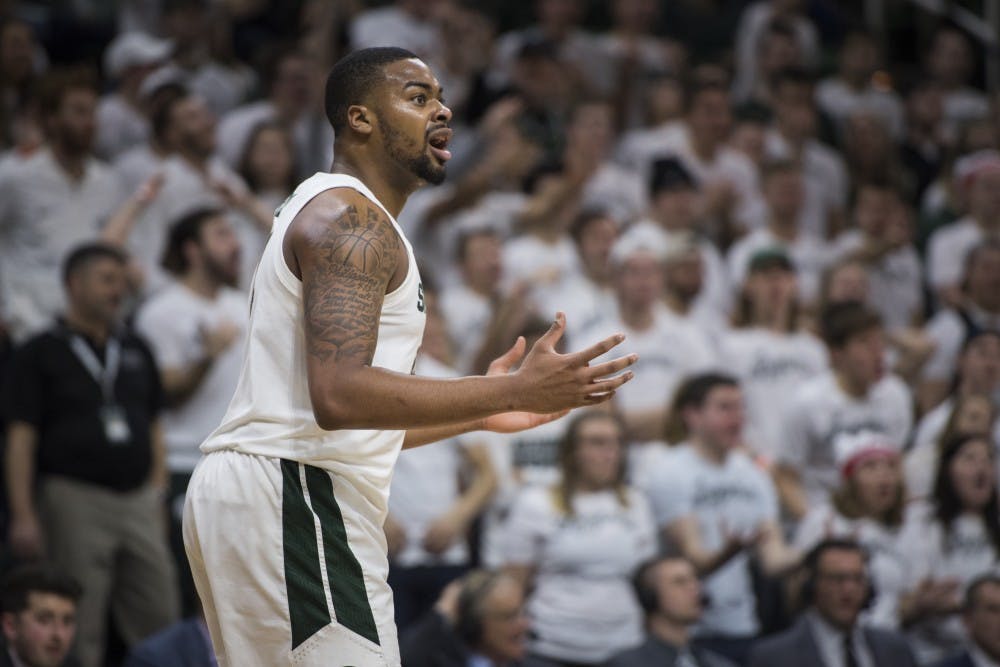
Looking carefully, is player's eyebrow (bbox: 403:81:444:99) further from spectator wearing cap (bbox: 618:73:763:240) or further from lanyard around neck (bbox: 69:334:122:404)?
spectator wearing cap (bbox: 618:73:763:240)

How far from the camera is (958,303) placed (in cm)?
1018

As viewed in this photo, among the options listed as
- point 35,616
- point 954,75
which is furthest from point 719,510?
point 954,75

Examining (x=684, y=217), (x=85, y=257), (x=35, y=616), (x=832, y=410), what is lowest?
(x=35, y=616)

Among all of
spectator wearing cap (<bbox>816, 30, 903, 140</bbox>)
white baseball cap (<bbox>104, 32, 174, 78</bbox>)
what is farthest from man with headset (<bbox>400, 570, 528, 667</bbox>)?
spectator wearing cap (<bbox>816, 30, 903, 140</bbox>)

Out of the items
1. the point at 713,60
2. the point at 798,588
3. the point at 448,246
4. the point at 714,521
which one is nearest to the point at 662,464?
the point at 714,521

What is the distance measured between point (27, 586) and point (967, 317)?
643cm

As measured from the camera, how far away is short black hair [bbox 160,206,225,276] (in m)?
8.16

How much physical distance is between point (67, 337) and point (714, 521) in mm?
3465

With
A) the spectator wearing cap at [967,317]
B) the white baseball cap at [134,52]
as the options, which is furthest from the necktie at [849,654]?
the white baseball cap at [134,52]

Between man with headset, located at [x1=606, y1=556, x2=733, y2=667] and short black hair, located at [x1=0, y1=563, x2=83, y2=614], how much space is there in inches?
103

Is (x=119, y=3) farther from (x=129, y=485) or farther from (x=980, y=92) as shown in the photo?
(x=980, y=92)

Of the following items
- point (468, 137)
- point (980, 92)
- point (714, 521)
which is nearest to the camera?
point (714, 521)

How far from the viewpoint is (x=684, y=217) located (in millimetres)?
10070

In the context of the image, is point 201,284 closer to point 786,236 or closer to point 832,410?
point 832,410
